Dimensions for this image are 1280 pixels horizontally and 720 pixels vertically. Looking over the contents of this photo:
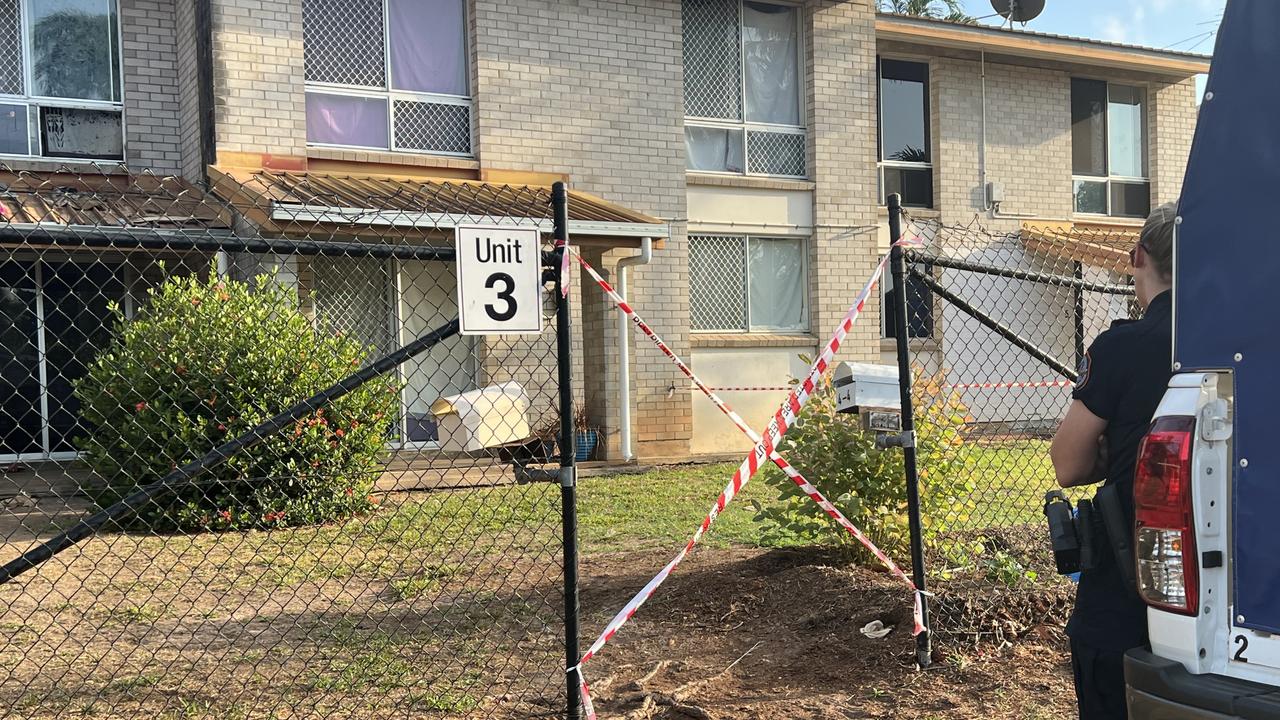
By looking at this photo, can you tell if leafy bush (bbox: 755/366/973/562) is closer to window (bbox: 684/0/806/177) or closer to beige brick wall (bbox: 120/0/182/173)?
window (bbox: 684/0/806/177)

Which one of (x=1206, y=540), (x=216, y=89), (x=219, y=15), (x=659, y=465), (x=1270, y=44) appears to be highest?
(x=219, y=15)

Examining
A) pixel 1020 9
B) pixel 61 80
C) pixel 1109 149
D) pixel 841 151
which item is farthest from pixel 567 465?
pixel 1109 149

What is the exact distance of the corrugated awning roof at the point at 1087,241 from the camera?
51.5ft

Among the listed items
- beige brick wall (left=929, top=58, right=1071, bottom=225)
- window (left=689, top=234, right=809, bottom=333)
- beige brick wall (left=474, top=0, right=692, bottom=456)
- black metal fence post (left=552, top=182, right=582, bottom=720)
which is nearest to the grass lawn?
black metal fence post (left=552, top=182, right=582, bottom=720)

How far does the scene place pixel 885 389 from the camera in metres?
4.90

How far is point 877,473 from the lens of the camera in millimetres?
5633

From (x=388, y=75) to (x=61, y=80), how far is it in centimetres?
367

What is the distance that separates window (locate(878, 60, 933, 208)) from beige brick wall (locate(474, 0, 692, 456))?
4.83 m

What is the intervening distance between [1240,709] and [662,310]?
11.6 m

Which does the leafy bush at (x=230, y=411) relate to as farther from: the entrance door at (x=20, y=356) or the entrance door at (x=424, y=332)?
the entrance door at (x=20, y=356)

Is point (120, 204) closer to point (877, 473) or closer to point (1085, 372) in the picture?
point (877, 473)

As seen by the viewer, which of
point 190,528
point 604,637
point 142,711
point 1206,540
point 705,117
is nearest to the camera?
point 1206,540

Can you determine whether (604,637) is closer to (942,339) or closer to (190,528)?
(190,528)

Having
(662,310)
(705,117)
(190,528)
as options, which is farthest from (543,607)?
(705,117)
